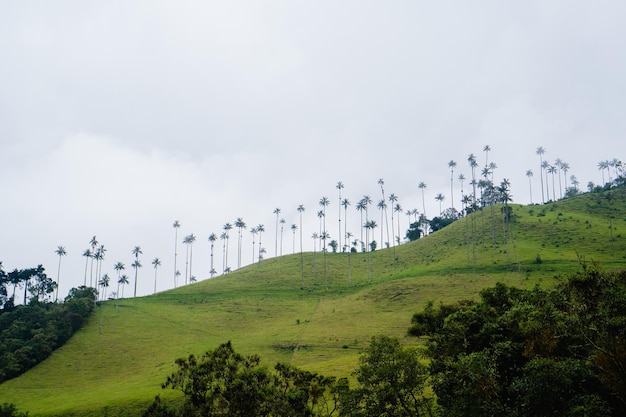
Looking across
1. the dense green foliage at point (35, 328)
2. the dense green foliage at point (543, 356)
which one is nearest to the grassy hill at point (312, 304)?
the dense green foliage at point (35, 328)

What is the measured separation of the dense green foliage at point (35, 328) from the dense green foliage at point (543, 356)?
257 feet

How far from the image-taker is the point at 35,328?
326 feet

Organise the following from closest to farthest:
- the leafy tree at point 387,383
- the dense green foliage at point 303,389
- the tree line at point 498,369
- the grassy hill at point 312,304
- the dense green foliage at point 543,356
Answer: the dense green foliage at point 543,356 < the tree line at point 498,369 < the leafy tree at point 387,383 < the dense green foliage at point 303,389 < the grassy hill at point 312,304

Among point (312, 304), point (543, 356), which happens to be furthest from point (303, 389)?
point (312, 304)

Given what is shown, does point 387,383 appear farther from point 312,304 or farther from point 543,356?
point 312,304

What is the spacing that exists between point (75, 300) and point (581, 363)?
10893 centimetres

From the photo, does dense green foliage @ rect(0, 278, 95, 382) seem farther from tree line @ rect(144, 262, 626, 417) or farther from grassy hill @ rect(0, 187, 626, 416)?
tree line @ rect(144, 262, 626, 417)

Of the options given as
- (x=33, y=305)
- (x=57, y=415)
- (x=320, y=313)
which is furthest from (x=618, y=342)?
(x=33, y=305)

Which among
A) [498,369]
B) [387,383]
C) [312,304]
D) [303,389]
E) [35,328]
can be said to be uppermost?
[312,304]

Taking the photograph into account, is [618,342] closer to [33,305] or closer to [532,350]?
[532,350]

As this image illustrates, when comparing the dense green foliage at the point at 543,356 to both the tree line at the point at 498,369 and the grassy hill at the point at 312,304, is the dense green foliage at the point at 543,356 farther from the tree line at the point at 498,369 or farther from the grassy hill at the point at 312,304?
the grassy hill at the point at 312,304

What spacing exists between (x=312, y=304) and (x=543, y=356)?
9106cm

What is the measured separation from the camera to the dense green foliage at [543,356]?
24.1 metres

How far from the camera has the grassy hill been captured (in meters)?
75.6
